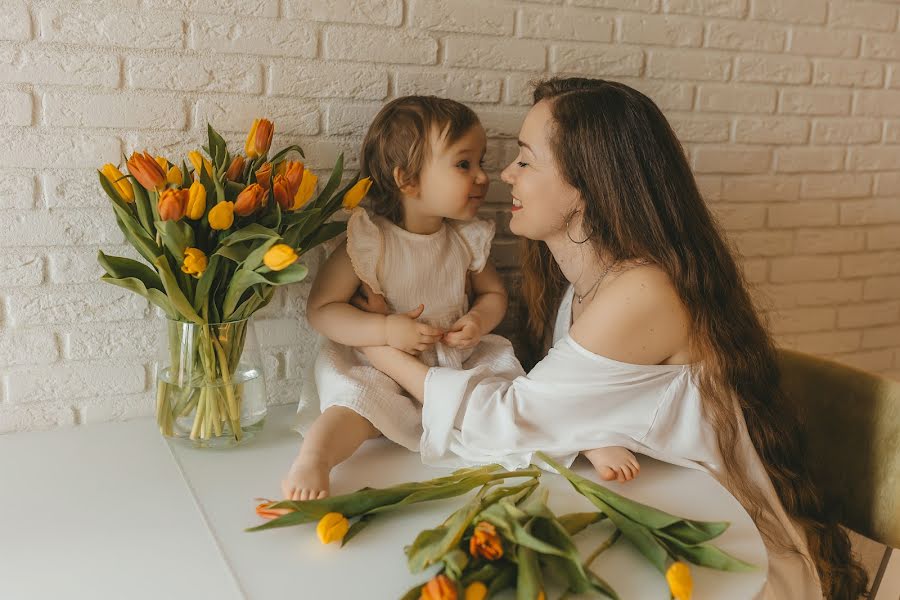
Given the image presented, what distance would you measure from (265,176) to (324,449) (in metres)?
0.47

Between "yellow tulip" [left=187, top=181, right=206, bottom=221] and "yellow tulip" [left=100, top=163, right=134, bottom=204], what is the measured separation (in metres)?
0.15

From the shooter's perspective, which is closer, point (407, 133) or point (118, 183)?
point (118, 183)

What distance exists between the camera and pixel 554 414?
4.91 feet

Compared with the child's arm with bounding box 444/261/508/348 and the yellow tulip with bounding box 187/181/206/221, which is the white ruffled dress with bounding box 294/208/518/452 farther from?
the yellow tulip with bounding box 187/181/206/221

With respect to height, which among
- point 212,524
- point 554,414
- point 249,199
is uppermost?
point 249,199

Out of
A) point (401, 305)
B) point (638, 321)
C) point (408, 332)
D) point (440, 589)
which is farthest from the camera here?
point (401, 305)

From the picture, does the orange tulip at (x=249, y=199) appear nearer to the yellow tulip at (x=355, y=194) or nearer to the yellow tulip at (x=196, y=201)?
the yellow tulip at (x=196, y=201)

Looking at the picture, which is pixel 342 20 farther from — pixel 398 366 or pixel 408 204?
pixel 398 366

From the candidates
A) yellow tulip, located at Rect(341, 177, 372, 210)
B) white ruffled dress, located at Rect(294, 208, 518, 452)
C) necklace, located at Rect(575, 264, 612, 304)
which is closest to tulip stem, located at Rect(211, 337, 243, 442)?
white ruffled dress, located at Rect(294, 208, 518, 452)

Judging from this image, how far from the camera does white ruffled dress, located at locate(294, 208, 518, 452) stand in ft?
5.14

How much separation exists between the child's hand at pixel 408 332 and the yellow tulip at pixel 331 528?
49cm

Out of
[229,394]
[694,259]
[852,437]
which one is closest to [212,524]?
[229,394]

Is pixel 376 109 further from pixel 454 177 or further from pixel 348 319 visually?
pixel 348 319

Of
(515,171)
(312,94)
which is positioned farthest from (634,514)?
(312,94)
